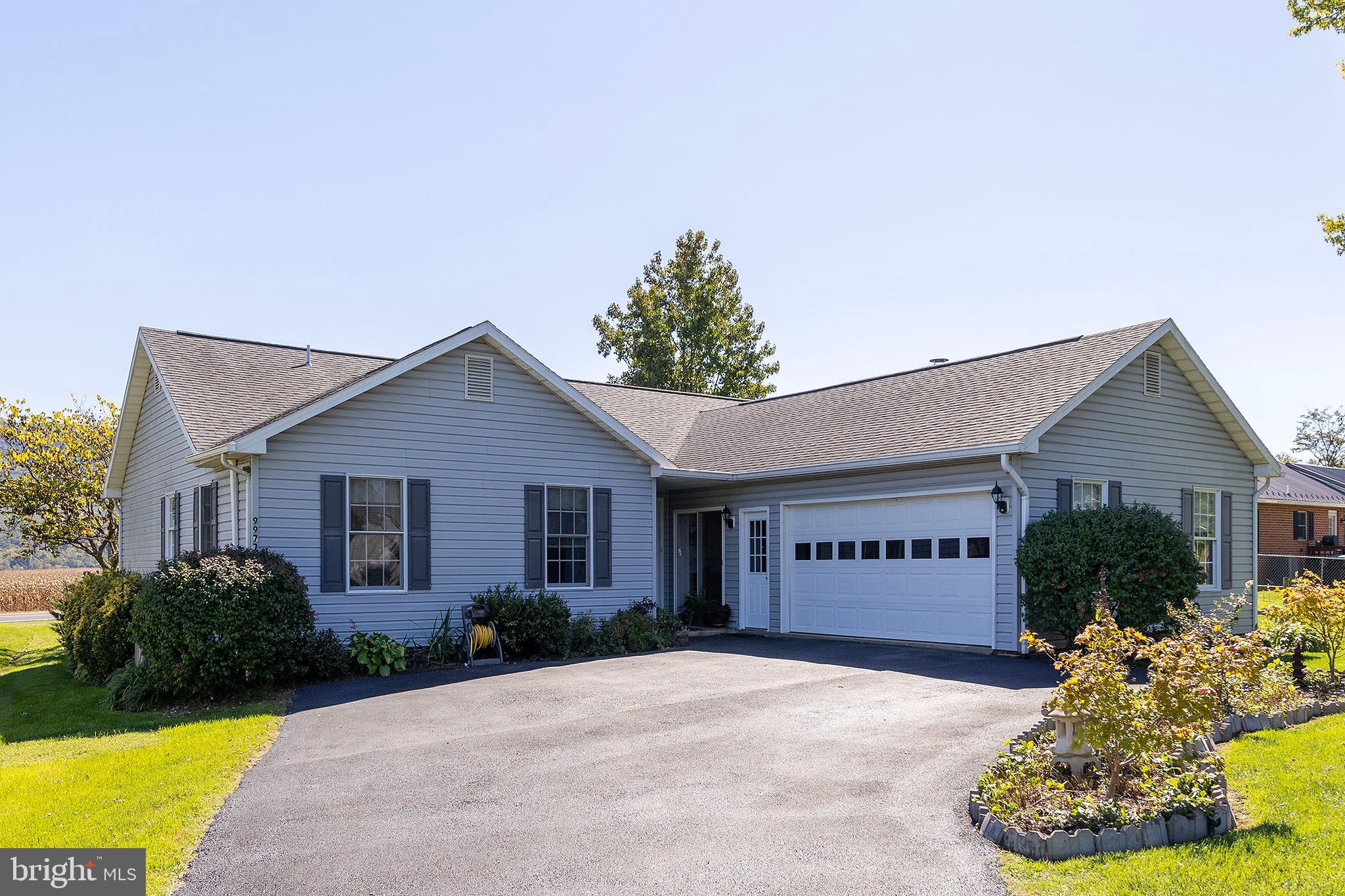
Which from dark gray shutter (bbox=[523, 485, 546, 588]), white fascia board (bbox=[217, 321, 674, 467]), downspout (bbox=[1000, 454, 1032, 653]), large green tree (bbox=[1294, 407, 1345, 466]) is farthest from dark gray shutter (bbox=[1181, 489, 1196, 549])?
large green tree (bbox=[1294, 407, 1345, 466])

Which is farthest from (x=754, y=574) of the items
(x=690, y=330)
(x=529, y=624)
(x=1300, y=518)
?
(x=1300, y=518)

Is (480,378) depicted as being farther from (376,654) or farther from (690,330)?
(690,330)

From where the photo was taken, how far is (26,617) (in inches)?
1198

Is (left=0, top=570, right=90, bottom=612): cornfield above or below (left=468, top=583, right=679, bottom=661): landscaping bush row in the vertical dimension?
below

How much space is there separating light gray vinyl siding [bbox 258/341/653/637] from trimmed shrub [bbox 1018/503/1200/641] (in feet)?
20.7

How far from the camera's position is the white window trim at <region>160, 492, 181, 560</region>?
17078 mm

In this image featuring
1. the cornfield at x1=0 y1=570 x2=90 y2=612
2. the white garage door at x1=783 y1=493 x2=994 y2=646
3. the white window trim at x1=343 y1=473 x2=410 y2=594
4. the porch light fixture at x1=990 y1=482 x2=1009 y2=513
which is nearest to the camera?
the white window trim at x1=343 y1=473 x2=410 y2=594

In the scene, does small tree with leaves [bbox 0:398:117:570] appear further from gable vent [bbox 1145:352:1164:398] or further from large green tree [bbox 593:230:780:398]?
gable vent [bbox 1145:352:1164:398]

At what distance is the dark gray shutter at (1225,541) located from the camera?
18016 mm

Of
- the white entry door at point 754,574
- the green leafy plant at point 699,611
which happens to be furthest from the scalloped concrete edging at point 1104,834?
the green leafy plant at point 699,611

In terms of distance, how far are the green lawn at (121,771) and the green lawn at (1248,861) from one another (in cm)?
469

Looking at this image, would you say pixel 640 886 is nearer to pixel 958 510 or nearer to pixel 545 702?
pixel 545 702

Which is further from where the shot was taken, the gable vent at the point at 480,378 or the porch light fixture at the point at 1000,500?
the gable vent at the point at 480,378

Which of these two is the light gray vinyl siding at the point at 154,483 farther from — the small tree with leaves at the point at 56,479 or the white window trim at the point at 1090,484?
A: the white window trim at the point at 1090,484
